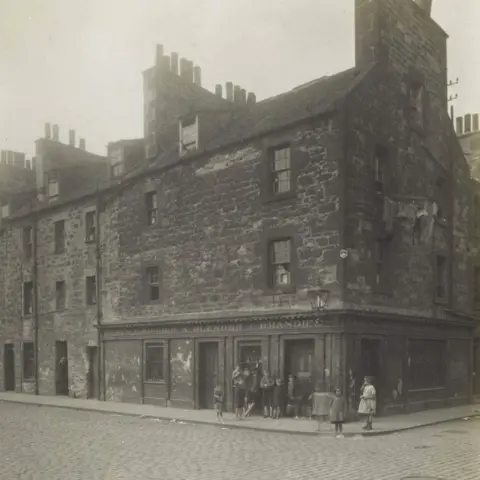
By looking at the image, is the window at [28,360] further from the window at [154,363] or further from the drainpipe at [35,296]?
the window at [154,363]

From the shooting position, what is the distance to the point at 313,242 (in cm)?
2012

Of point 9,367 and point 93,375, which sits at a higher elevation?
point 93,375

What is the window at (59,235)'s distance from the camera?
31.2m

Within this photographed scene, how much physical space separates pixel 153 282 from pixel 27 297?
10.6m

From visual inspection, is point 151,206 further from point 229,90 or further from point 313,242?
point 229,90

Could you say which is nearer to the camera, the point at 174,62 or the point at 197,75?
the point at 174,62

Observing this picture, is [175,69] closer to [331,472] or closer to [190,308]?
[190,308]

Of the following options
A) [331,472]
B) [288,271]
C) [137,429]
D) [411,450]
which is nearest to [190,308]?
[288,271]

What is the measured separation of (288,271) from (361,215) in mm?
2901

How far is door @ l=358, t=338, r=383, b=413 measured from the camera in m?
20.6

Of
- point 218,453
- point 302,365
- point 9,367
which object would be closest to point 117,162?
point 9,367

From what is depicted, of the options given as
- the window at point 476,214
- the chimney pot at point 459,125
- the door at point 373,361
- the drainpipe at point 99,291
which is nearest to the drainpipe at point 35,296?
the drainpipe at point 99,291

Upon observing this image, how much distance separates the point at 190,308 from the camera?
24.0 metres

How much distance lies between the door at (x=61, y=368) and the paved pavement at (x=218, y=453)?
1162cm
